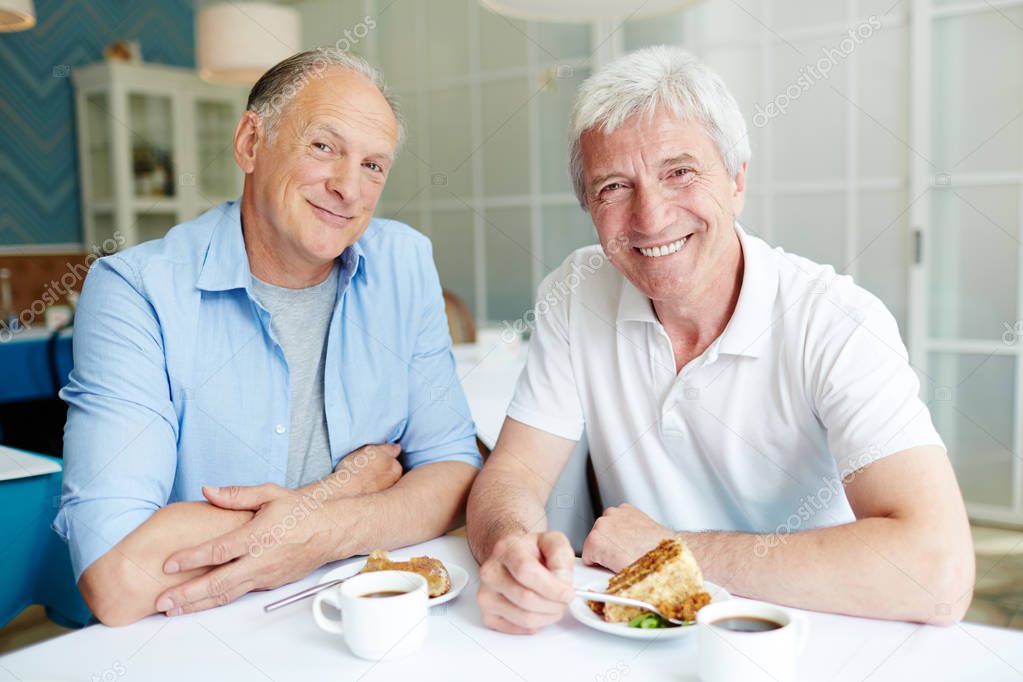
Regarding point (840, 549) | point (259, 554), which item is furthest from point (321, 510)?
point (840, 549)

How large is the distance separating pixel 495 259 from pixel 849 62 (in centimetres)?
210

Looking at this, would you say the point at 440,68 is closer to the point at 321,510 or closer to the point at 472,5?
the point at 472,5

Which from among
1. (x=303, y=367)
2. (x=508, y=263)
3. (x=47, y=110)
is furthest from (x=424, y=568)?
(x=47, y=110)

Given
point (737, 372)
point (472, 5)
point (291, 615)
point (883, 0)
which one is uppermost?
→ point (472, 5)

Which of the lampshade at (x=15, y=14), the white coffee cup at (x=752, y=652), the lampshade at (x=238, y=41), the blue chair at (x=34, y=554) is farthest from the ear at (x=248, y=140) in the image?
the lampshade at (x=238, y=41)

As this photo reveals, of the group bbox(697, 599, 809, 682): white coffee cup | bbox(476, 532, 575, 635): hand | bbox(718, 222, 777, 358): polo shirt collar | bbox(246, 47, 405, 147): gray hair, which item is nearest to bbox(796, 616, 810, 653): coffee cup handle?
bbox(697, 599, 809, 682): white coffee cup

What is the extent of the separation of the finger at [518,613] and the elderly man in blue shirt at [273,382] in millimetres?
299

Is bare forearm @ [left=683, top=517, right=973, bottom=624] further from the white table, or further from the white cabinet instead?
the white cabinet

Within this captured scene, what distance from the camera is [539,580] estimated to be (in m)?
0.89

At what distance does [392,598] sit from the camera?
2.75 ft

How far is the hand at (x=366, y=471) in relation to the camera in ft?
4.25

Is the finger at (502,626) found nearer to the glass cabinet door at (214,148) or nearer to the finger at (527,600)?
the finger at (527,600)

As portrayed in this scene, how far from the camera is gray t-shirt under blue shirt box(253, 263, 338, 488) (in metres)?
1.39

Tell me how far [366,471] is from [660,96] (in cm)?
71
